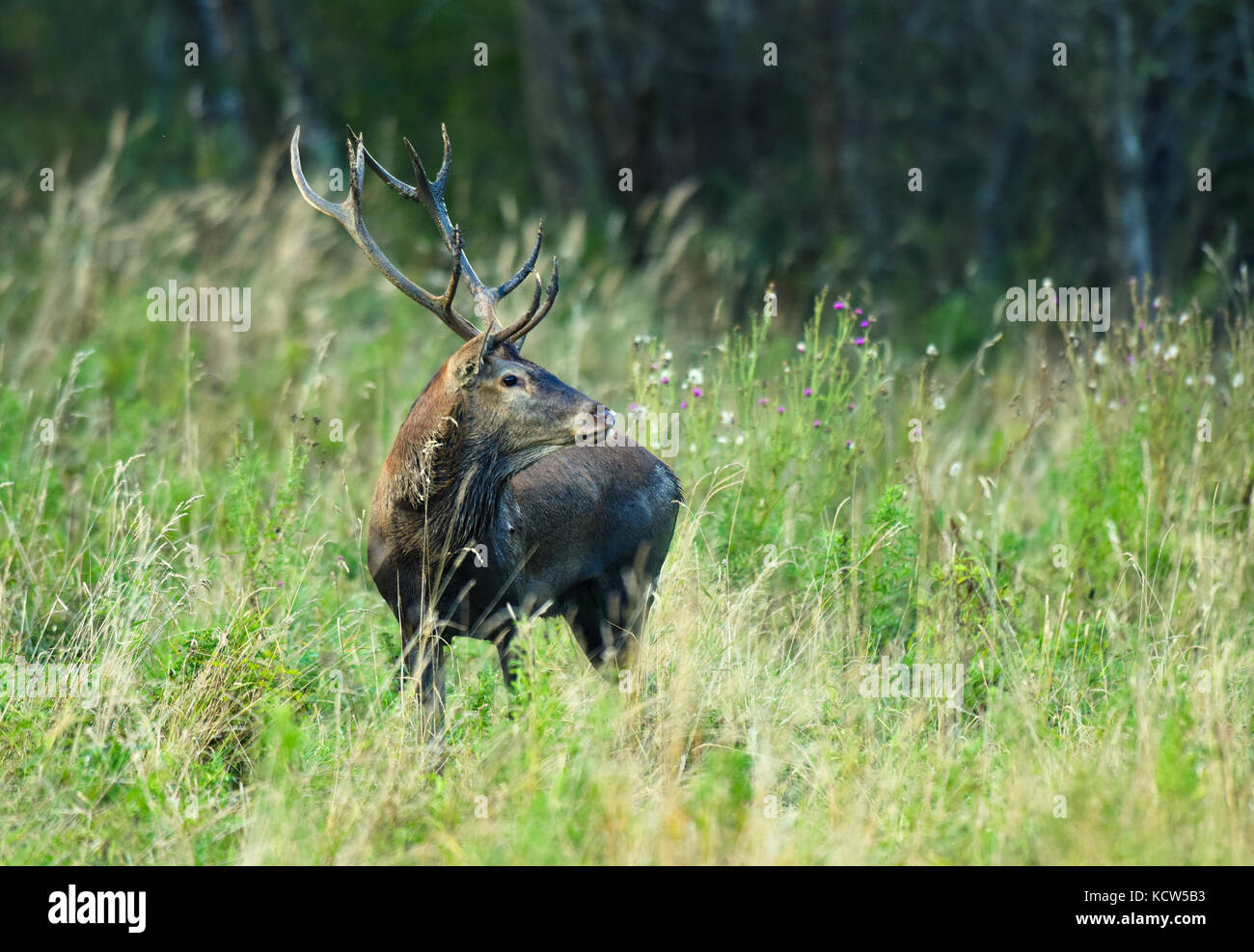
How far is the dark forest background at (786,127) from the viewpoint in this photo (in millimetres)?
13711

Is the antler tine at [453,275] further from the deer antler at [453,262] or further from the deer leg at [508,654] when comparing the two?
the deer leg at [508,654]

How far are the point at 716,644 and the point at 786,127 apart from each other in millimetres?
16543

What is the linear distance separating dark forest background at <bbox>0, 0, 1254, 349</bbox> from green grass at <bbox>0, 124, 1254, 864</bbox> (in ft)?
13.4

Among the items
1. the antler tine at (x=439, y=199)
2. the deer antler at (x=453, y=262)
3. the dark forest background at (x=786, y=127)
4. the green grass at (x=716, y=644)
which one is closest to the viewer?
the green grass at (x=716, y=644)

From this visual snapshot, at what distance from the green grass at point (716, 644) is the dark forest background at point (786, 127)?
408 centimetres

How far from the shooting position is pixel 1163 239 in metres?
15.2

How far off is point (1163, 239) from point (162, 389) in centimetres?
1095

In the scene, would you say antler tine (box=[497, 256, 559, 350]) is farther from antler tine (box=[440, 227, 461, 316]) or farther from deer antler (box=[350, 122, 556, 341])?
antler tine (box=[440, 227, 461, 316])

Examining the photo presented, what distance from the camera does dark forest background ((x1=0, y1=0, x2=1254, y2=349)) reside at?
45.0ft

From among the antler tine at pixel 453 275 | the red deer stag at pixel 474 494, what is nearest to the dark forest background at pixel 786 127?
the antler tine at pixel 453 275

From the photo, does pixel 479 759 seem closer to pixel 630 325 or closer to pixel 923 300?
pixel 630 325

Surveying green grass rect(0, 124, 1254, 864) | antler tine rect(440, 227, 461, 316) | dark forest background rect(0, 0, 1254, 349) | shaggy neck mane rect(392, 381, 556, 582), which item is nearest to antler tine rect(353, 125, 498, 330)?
antler tine rect(440, 227, 461, 316)
